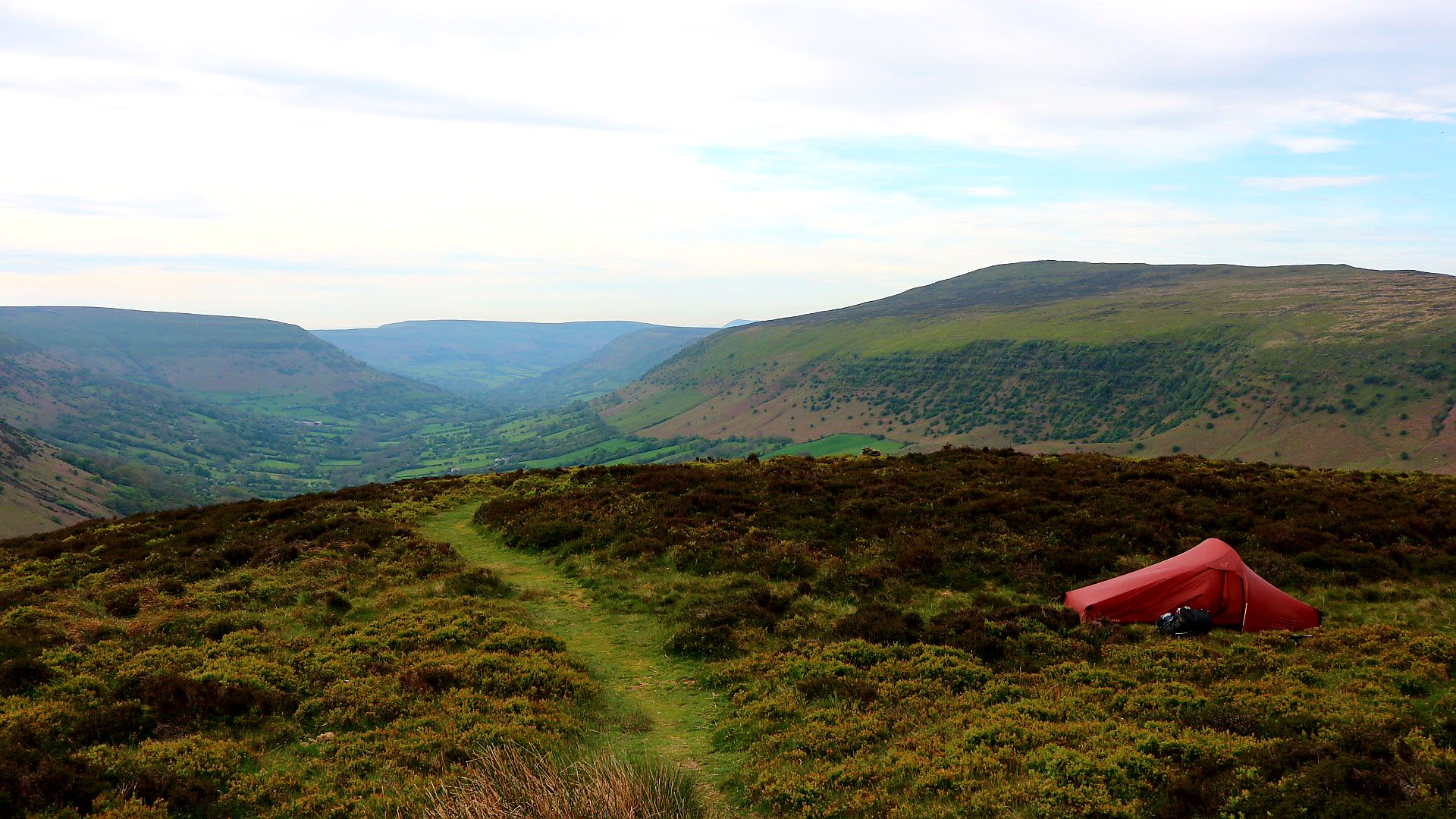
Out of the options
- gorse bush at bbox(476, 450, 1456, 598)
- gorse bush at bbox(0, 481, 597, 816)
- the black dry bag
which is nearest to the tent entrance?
the black dry bag

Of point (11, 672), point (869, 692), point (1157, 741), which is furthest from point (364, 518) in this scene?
point (1157, 741)

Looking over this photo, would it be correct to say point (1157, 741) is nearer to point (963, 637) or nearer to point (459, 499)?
point (963, 637)

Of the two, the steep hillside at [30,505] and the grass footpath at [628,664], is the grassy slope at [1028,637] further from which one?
the steep hillside at [30,505]

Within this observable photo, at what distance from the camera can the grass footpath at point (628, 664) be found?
1428 centimetres

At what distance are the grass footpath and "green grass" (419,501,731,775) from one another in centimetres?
2

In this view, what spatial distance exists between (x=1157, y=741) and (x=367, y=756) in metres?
13.4

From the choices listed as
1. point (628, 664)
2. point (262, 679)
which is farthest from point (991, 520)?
point (262, 679)

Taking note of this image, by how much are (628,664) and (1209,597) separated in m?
14.7

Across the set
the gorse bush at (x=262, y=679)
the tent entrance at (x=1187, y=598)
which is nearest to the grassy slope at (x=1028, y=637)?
the tent entrance at (x=1187, y=598)

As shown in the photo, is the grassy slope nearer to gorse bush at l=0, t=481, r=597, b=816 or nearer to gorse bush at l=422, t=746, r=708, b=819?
gorse bush at l=422, t=746, r=708, b=819

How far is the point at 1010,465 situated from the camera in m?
36.8

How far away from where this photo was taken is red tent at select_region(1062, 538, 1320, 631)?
1875cm

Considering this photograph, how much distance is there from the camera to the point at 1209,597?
61.8ft

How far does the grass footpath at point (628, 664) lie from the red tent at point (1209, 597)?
10794 millimetres
